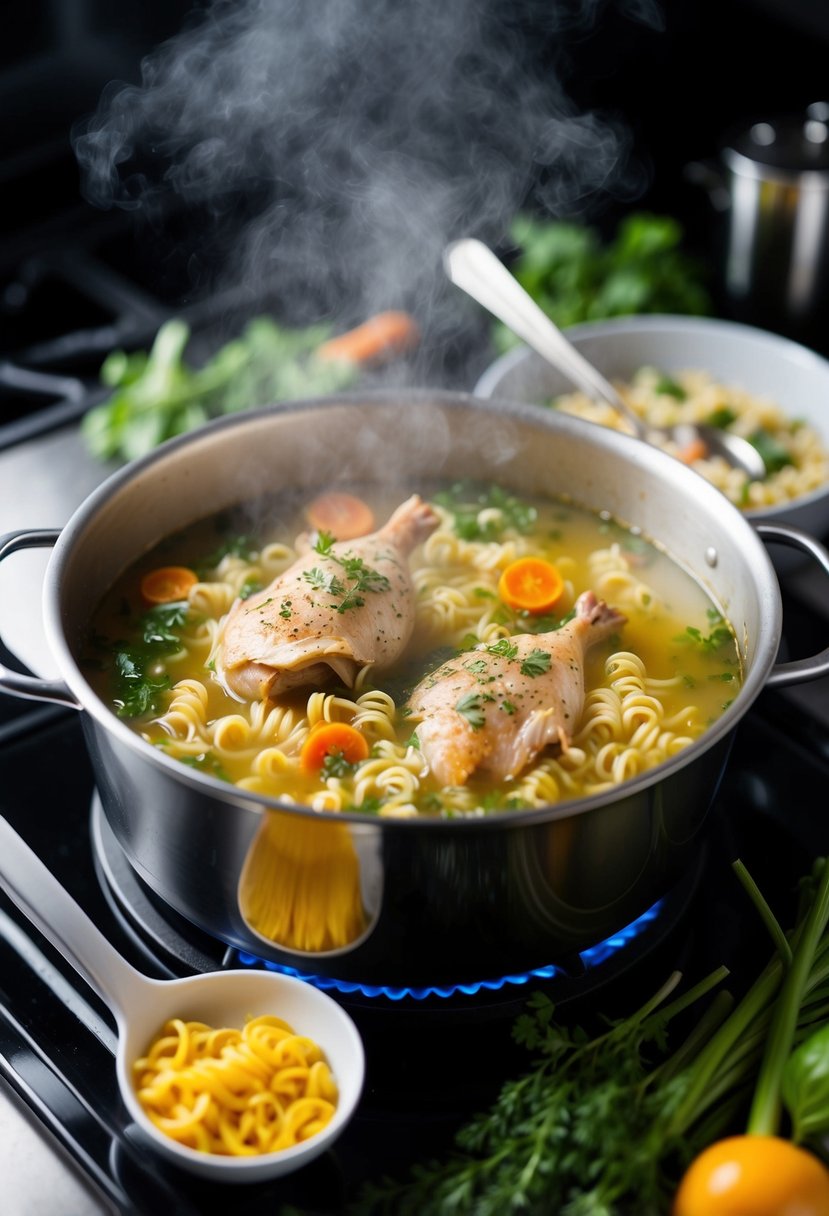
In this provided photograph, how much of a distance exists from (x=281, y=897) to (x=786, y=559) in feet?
5.95

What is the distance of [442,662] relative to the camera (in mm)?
2750

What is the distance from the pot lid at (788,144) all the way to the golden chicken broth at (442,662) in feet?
6.04

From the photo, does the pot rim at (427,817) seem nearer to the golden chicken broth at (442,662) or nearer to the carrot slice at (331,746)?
the golden chicken broth at (442,662)

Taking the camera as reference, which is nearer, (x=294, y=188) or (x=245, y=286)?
(x=245, y=286)

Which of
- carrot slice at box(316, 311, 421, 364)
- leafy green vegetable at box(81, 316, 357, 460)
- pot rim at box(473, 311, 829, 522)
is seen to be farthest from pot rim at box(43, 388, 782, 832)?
carrot slice at box(316, 311, 421, 364)

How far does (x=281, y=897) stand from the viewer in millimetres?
2113

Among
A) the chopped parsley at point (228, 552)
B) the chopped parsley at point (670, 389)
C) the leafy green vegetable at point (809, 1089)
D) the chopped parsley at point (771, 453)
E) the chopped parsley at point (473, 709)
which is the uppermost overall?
the chopped parsley at point (473, 709)

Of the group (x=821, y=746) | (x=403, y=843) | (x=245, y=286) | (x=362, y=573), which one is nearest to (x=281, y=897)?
(x=403, y=843)

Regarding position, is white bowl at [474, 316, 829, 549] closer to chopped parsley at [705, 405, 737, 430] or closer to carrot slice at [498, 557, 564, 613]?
chopped parsley at [705, 405, 737, 430]

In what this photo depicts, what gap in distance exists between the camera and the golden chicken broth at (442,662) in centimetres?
242

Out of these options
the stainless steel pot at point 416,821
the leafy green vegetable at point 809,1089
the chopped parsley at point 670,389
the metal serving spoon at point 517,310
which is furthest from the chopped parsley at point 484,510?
the leafy green vegetable at point 809,1089

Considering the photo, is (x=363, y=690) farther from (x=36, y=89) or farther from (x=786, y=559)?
(x=36, y=89)

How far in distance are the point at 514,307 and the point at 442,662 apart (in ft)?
3.70

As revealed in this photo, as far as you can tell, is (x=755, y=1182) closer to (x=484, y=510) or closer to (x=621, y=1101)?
(x=621, y=1101)
